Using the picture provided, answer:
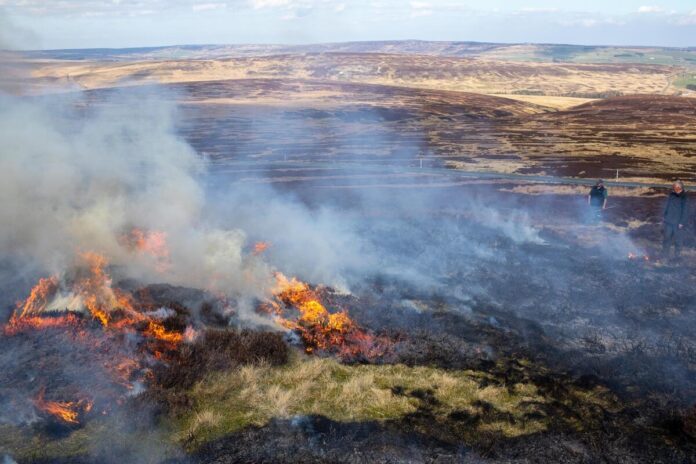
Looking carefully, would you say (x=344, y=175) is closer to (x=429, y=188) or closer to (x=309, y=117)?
(x=429, y=188)

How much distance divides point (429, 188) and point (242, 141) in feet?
84.9

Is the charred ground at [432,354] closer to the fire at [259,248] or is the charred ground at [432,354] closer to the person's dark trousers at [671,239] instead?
the fire at [259,248]

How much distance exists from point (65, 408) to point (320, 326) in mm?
5568

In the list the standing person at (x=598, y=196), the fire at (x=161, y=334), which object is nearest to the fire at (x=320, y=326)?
the fire at (x=161, y=334)

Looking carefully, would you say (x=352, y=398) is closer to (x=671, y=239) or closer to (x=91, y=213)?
(x=91, y=213)

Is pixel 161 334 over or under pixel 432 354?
over

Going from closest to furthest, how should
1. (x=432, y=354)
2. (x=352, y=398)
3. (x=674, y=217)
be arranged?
1. (x=352, y=398)
2. (x=432, y=354)
3. (x=674, y=217)

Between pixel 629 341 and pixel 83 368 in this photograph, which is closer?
pixel 83 368

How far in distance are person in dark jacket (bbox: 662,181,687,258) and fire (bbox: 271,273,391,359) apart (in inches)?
438

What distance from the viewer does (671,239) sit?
1672 cm

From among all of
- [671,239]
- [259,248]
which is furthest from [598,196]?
[259,248]

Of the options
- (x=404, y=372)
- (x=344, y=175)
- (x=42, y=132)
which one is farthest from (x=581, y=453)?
(x=344, y=175)

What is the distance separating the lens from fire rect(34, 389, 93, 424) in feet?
29.9

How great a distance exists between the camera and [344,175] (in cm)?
3250
